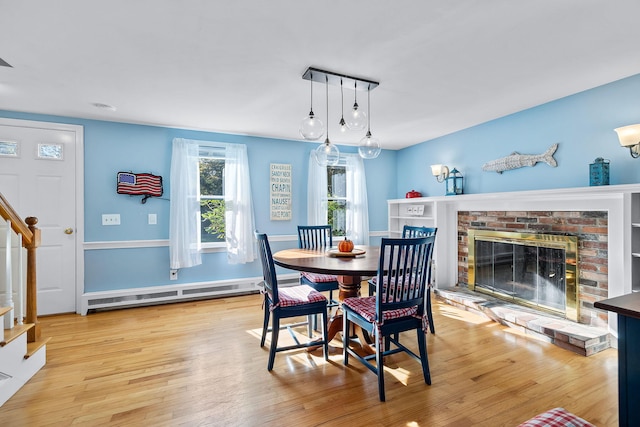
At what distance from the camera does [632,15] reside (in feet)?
5.80

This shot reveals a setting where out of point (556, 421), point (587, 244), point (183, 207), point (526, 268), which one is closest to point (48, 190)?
point (183, 207)

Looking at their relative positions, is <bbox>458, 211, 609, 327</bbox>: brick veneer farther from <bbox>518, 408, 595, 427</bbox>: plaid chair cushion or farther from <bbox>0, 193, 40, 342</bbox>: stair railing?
<bbox>0, 193, 40, 342</bbox>: stair railing

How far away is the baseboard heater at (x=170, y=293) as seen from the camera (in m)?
3.64

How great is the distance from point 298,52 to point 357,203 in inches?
122

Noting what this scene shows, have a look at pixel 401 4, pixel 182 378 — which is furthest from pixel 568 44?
pixel 182 378

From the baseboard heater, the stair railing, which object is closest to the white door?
the baseboard heater

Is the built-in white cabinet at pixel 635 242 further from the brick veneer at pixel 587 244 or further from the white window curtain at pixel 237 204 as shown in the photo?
the white window curtain at pixel 237 204

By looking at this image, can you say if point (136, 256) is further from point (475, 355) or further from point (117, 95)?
point (475, 355)

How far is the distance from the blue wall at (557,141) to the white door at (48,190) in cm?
480

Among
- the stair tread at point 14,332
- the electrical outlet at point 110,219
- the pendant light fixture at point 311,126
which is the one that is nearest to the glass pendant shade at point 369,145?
the pendant light fixture at point 311,126

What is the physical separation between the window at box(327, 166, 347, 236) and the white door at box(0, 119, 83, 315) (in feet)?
10.8

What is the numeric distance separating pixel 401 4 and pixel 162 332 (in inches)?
131

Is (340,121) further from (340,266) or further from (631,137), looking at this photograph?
(631,137)

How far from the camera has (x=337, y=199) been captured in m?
5.04
